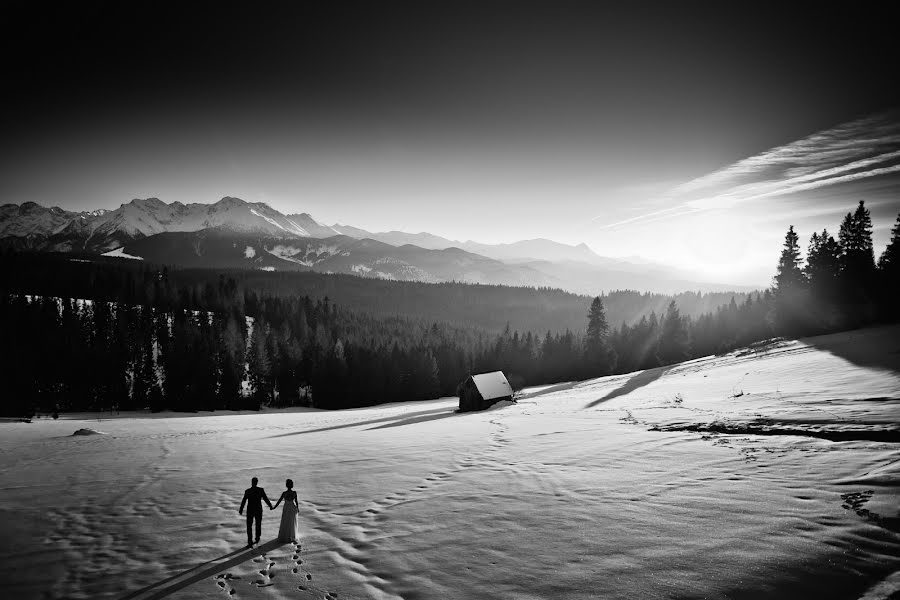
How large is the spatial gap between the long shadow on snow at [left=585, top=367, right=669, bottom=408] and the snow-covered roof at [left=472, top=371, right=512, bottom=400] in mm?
12988

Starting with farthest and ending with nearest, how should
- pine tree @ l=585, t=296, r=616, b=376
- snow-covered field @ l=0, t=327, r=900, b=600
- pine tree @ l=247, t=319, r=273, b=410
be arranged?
pine tree @ l=247, t=319, r=273, b=410 < pine tree @ l=585, t=296, r=616, b=376 < snow-covered field @ l=0, t=327, r=900, b=600

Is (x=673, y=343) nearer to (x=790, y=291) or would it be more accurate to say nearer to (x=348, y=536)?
(x=790, y=291)

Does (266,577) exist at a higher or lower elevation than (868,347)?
lower

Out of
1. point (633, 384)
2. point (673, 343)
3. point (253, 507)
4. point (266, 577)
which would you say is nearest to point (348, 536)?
point (266, 577)

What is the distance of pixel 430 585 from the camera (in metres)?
8.17

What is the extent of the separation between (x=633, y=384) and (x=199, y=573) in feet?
148

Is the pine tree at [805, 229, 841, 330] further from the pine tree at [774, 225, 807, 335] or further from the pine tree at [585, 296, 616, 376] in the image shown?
the pine tree at [585, 296, 616, 376]

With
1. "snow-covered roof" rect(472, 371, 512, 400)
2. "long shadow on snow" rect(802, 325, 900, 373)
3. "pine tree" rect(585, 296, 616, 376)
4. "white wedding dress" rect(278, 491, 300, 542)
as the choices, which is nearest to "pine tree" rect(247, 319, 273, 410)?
"snow-covered roof" rect(472, 371, 512, 400)

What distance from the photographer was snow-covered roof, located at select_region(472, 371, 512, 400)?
48.5 m

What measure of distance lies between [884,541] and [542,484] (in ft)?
26.6

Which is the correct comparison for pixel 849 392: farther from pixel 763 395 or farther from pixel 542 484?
pixel 542 484

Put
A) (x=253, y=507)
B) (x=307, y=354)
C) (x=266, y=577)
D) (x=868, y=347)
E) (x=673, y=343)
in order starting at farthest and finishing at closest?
1. (x=307, y=354)
2. (x=673, y=343)
3. (x=868, y=347)
4. (x=253, y=507)
5. (x=266, y=577)

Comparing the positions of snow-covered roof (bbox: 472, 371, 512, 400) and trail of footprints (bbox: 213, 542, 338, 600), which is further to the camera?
snow-covered roof (bbox: 472, 371, 512, 400)

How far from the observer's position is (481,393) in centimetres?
4806
